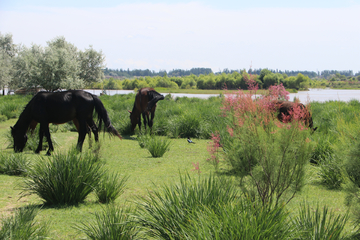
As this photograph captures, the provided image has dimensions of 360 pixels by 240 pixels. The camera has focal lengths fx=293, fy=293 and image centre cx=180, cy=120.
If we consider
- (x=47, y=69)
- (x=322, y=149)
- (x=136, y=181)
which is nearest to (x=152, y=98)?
(x=136, y=181)

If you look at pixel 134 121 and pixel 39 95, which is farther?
pixel 134 121

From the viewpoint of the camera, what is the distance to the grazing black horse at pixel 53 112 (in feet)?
25.7

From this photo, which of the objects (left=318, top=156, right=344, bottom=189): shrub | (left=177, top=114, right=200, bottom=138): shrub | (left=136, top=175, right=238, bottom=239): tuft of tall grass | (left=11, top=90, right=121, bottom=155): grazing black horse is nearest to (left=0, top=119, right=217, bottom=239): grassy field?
(left=136, top=175, right=238, bottom=239): tuft of tall grass

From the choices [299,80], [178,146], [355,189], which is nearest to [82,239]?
[355,189]

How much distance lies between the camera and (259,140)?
330 centimetres

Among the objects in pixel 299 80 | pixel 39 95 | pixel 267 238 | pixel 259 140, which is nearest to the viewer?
pixel 267 238

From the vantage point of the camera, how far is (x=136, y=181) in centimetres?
592

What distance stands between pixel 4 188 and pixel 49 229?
224 centimetres

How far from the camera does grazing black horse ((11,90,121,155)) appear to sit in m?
7.84

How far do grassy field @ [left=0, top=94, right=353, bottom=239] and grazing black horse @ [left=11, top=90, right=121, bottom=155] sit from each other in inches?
25.2

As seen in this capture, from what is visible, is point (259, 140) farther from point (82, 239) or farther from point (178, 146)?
point (178, 146)

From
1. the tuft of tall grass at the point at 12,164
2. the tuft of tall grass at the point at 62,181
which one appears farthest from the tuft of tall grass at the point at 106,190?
the tuft of tall grass at the point at 12,164

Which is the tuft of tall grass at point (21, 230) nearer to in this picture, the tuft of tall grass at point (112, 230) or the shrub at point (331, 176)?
the tuft of tall grass at point (112, 230)

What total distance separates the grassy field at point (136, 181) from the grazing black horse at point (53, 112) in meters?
0.64
